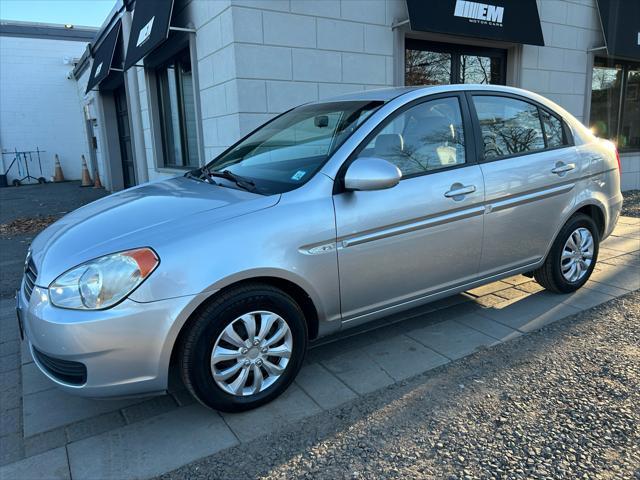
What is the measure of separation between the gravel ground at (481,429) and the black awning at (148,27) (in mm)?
5629

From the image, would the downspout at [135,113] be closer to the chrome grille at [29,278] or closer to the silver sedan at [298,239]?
the silver sedan at [298,239]

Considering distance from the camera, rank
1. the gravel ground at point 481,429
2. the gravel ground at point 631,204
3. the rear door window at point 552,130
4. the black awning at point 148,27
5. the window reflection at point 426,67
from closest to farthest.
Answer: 1. the gravel ground at point 481,429
2. the rear door window at point 552,130
3. the black awning at point 148,27
4. the window reflection at point 426,67
5. the gravel ground at point 631,204

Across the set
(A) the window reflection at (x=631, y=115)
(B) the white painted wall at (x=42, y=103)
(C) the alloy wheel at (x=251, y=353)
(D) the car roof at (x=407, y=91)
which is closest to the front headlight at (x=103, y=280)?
(C) the alloy wheel at (x=251, y=353)

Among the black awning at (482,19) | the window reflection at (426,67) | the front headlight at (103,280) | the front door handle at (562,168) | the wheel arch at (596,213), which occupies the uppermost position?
the black awning at (482,19)

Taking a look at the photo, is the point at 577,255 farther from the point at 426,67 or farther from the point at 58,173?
the point at 58,173

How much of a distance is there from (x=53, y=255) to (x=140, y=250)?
53 cm

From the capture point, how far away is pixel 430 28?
6703mm

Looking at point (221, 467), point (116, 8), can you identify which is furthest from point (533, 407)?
point (116, 8)

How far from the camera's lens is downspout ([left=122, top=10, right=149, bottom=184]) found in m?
9.17

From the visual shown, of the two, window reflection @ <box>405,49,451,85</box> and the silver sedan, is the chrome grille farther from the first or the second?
window reflection @ <box>405,49,451,85</box>

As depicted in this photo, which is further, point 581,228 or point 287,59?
point 287,59

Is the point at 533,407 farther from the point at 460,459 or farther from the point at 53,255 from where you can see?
the point at 53,255

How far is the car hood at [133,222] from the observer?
239cm

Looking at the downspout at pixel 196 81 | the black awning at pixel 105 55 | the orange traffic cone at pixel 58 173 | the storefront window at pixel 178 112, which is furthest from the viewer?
the orange traffic cone at pixel 58 173
